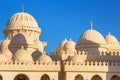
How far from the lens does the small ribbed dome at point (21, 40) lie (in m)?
52.2

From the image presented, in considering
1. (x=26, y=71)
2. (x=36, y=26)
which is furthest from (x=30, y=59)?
(x=36, y=26)

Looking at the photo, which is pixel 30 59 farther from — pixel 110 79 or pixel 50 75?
pixel 110 79

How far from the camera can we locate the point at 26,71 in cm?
4500

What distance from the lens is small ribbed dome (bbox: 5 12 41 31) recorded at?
57625mm

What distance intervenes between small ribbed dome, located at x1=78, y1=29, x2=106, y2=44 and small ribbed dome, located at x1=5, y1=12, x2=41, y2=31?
25.9 ft

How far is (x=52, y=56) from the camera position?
169 ft

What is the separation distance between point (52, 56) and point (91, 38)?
5.59m

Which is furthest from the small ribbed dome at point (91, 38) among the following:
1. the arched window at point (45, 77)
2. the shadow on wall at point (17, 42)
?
the arched window at point (45, 77)

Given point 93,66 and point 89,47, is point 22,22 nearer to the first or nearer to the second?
point 89,47

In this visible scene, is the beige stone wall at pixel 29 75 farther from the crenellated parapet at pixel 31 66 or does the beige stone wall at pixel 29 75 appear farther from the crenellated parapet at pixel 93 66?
the crenellated parapet at pixel 93 66

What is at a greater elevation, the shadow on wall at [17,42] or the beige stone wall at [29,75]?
the shadow on wall at [17,42]

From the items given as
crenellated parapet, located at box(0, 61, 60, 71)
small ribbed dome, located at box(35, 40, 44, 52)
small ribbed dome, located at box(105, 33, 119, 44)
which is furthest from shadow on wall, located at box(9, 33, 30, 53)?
small ribbed dome, located at box(105, 33, 119, 44)

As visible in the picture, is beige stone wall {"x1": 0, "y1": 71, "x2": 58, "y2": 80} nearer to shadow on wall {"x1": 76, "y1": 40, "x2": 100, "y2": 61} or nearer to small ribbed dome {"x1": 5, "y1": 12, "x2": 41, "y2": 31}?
shadow on wall {"x1": 76, "y1": 40, "x2": 100, "y2": 61}

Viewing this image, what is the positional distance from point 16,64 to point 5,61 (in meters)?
1.29
